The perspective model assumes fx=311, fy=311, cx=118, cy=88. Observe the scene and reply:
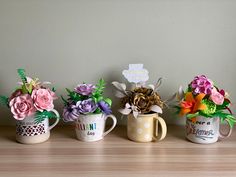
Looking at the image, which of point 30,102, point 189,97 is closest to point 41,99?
point 30,102

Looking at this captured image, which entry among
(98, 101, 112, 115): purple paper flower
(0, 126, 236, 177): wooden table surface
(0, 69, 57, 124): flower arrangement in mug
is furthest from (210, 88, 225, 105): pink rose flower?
(0, 69, 57, 124): flower arrangement in mug

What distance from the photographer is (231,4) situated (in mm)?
1093

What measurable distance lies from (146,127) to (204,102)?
200 mm

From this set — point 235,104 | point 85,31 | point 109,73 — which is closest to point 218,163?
point 235,104

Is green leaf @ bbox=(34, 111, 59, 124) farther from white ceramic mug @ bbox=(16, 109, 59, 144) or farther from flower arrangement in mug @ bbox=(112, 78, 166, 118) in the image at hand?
flower arrangement in mug @ bbox=(112, 78, 166, 118)

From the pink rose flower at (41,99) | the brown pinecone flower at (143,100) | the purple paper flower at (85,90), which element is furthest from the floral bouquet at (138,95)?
the pink rose flower at (41,99)

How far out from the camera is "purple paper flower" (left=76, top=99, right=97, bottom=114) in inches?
39.0

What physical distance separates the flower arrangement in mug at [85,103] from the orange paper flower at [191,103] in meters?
0.25

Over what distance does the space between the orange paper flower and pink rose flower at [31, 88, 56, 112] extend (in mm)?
427

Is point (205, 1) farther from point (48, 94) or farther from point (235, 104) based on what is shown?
point (48, 94)

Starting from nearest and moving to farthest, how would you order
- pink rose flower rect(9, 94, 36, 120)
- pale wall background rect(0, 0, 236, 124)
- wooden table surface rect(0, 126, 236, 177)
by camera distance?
1. wooden table surface rect(0, 126, 236, 177)
2. pink rose flower rect(9, 94, 36, 120)
3. pale wall background rect(0, 0, 236, 124)

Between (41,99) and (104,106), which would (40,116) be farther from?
(104,106)

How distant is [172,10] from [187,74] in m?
0.24

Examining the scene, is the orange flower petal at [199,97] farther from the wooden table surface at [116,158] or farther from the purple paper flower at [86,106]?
the purple paper flower at [86,106]
